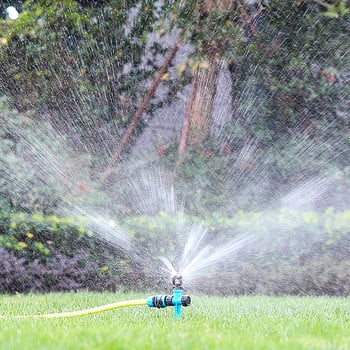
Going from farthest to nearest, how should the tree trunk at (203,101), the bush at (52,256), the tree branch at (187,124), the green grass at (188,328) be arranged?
the tree trunk at (203,101) → the tree branch at (187,124) → the bush at (52,256) → the green grass at (188,328)

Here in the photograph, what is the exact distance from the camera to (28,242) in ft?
23.0

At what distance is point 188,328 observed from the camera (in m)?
3.38

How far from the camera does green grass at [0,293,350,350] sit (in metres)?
2.70

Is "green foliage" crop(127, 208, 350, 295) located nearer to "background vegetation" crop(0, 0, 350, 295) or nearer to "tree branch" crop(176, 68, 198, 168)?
"background vegetation" crop(0, 0, 350, 295)

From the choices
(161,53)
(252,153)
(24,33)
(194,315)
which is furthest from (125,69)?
(194,315)

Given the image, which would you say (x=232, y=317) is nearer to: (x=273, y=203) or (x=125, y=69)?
(x=273, y=203)

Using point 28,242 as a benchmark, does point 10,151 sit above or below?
above

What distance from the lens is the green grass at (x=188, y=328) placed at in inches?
106

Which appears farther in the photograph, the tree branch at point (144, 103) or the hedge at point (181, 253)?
the tree branch at point (144, 103)

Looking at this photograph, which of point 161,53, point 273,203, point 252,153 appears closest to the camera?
point 273,203

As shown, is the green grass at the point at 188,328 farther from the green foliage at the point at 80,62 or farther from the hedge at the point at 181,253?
the green foliage at the point at 80,62

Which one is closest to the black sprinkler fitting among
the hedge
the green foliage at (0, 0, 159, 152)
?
the hedge

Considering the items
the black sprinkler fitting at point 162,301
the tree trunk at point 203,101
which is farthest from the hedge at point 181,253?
the black sprinkler fitting at point 162,301

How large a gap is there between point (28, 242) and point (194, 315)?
3.25 m
